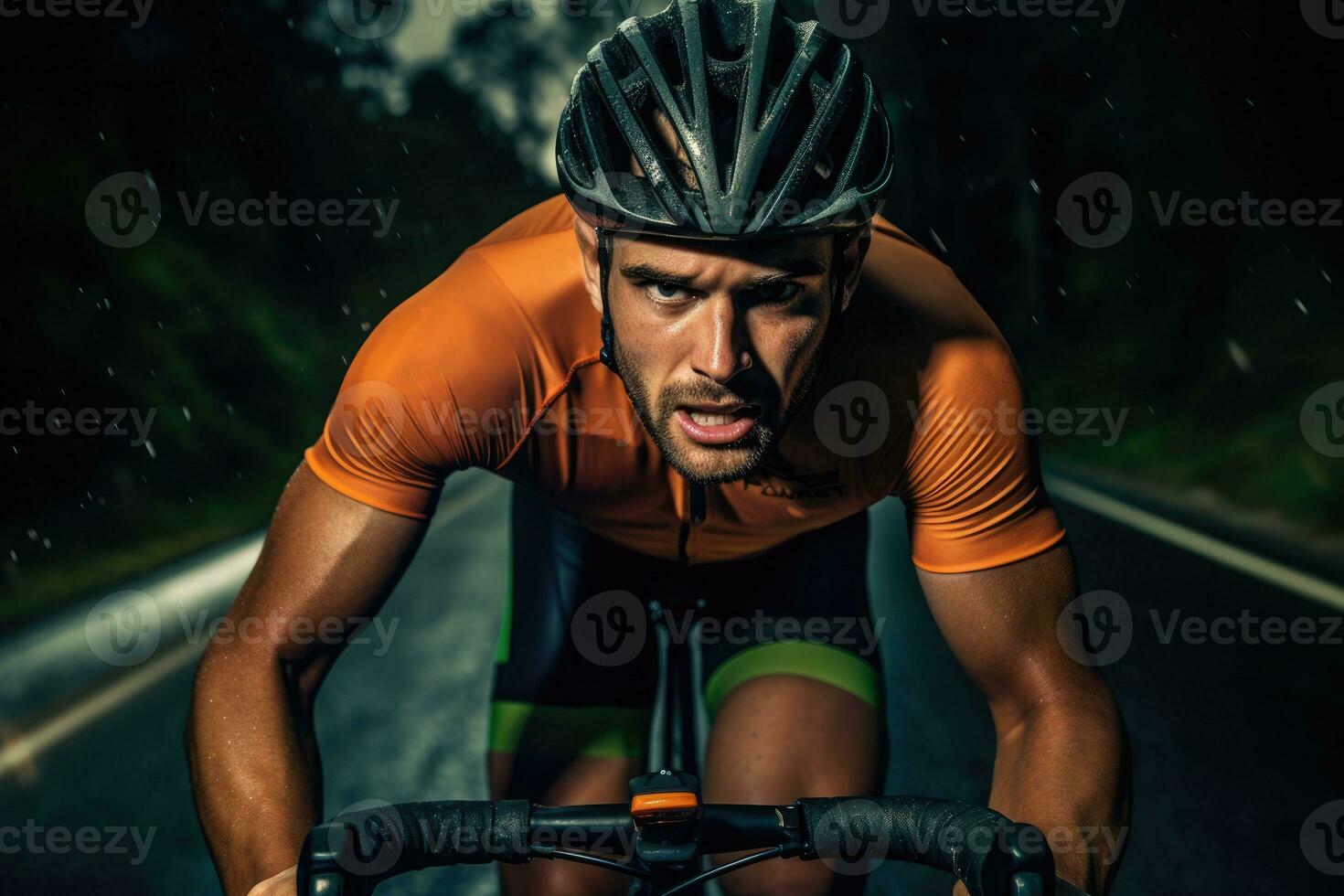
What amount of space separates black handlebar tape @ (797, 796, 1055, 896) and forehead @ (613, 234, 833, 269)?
95cm

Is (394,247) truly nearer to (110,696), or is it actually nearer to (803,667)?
(110,696)

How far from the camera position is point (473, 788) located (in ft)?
13.2

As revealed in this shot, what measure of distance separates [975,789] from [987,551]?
6.35 feet

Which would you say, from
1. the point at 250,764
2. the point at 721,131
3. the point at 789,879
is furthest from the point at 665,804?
the point at 721,131

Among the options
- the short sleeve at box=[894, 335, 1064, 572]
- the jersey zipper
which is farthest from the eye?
Answer: the short sleeve at box=[894, 335, 1064, 572]

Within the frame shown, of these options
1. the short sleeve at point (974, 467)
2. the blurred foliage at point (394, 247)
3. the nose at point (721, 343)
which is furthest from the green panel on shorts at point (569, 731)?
the blurred foliage at point (394, 247)

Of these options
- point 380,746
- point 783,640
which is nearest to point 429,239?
point 380,746

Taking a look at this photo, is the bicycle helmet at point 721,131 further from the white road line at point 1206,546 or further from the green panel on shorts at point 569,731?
the white road line at point 1206,546

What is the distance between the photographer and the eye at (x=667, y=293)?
2.18m

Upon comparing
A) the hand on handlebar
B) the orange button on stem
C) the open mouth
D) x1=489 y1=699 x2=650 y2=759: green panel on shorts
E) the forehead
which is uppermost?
the forehead

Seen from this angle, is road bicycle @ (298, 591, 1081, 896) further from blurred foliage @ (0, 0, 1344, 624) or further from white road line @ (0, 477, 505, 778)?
blurred foliage @ (0, 0, 1344, 624)

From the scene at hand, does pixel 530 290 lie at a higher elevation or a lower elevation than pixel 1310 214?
lower

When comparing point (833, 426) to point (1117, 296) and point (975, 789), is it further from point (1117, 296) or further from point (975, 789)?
point (1117, 296)

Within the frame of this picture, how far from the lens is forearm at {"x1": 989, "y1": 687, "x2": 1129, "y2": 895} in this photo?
6.35ft
